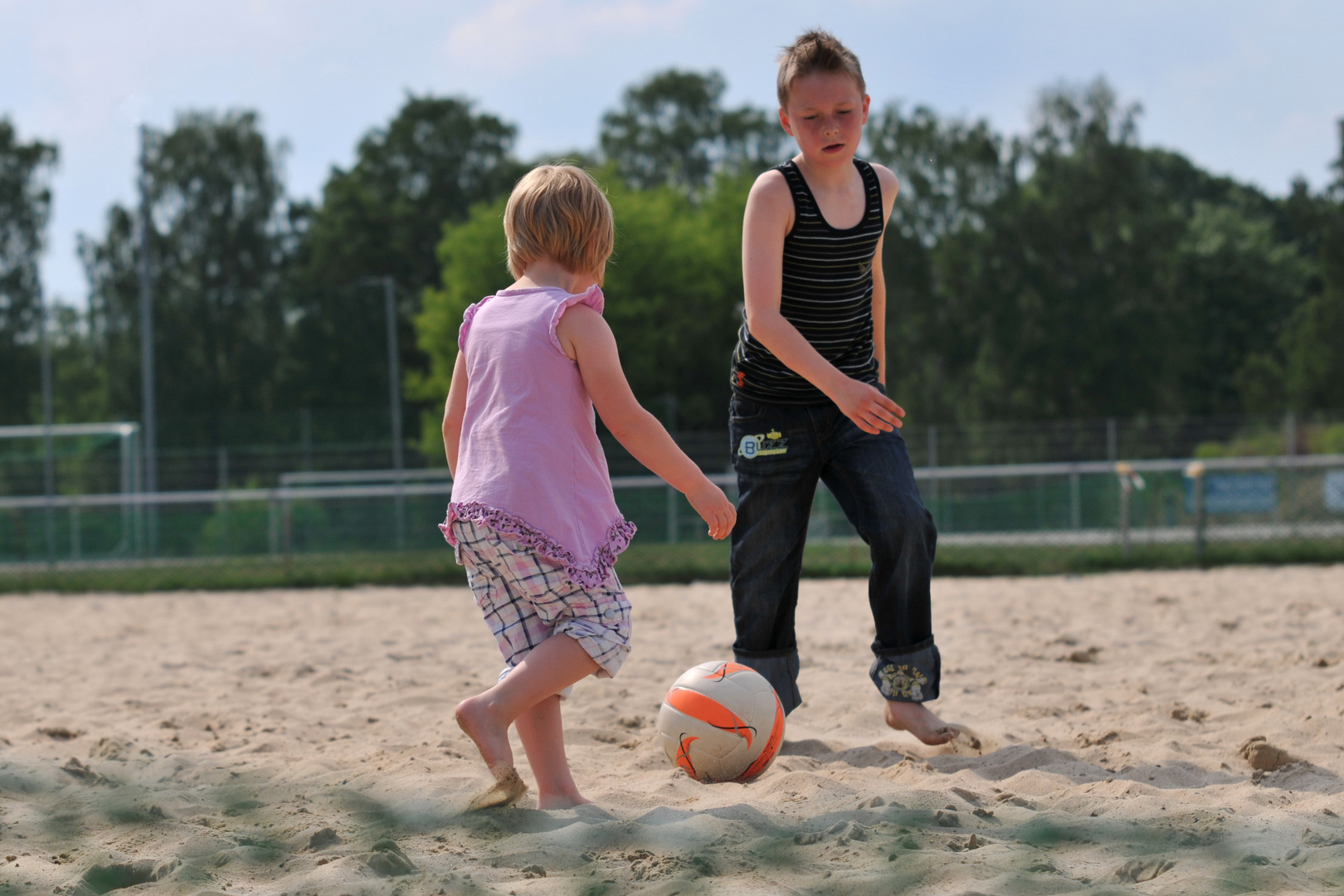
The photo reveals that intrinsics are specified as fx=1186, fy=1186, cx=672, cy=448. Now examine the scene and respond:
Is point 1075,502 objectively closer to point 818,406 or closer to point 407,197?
point 818,406

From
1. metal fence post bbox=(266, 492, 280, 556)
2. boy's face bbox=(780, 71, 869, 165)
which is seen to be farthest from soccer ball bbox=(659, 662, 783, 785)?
metal fence post bbox=(266, 492, 280, 556)

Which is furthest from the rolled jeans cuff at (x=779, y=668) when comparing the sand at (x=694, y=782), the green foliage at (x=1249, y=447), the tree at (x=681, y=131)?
the tree at (x=681, y=131)

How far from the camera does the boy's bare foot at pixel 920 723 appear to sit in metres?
2.94

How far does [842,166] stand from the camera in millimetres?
2922

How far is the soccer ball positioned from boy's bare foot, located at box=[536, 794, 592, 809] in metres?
0.35

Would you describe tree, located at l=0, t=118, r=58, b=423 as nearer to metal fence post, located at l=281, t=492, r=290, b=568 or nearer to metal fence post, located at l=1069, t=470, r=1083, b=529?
metal fence post, located at l=281, t=492, r=290, b=568

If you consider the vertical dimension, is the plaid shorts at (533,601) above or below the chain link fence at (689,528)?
above

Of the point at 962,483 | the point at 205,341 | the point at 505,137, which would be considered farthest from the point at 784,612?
the point at 505,137

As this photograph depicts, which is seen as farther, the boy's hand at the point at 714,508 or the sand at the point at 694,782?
the boy's hand at the point at 714,508

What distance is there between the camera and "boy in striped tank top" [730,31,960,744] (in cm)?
283

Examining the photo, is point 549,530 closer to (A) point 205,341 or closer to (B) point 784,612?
(B) point 784,612

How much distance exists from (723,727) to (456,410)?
911mm

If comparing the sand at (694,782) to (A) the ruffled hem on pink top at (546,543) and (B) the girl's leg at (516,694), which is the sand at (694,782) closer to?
(B) the girl's leg at (516,694)

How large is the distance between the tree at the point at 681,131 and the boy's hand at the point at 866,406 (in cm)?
4370
